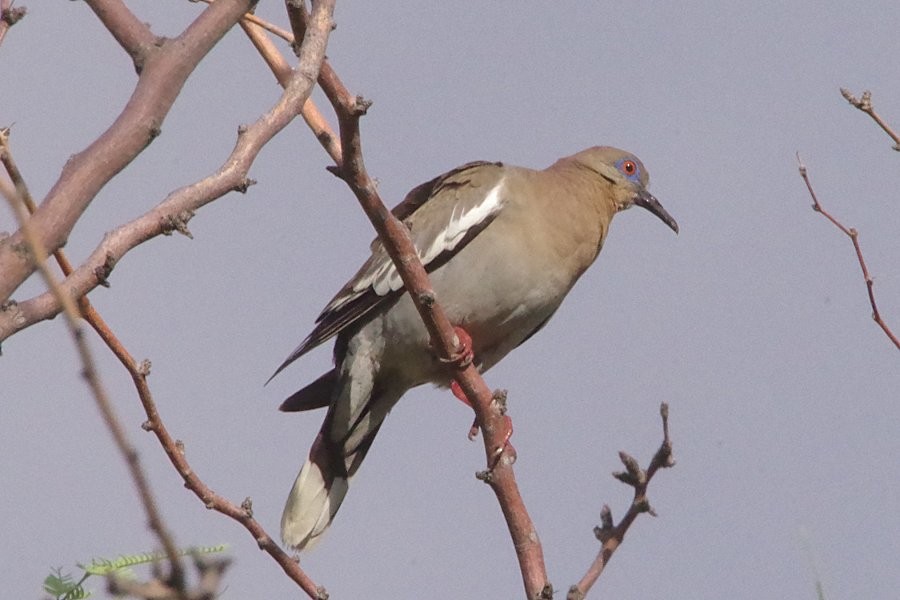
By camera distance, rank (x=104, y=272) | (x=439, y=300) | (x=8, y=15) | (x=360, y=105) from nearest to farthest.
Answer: (x=104, y=272), (x=8, y=15), (x=360, y=105), (x=439, y=300)

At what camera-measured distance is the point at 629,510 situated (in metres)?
2.33

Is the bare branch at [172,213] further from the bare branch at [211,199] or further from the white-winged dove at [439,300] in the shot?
the white-winged dove at [439,300]

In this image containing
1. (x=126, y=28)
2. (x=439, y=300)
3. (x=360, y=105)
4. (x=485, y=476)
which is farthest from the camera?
(x=439, y=300)

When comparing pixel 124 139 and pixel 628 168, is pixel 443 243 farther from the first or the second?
pixel 124 139

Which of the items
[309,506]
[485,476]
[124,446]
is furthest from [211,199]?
[309,506]

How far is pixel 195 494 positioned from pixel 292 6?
1018 mm

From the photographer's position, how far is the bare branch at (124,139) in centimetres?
138

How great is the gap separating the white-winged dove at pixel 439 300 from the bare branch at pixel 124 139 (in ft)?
12.2

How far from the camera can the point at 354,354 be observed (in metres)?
5.66

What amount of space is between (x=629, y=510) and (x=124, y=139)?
3.97ft

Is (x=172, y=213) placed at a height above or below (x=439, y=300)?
below

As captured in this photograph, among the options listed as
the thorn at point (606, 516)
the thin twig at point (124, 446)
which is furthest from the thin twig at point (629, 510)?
the thin twig at point (124, 446)

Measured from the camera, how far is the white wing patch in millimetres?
5547

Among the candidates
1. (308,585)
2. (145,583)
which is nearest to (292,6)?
(308,585)
